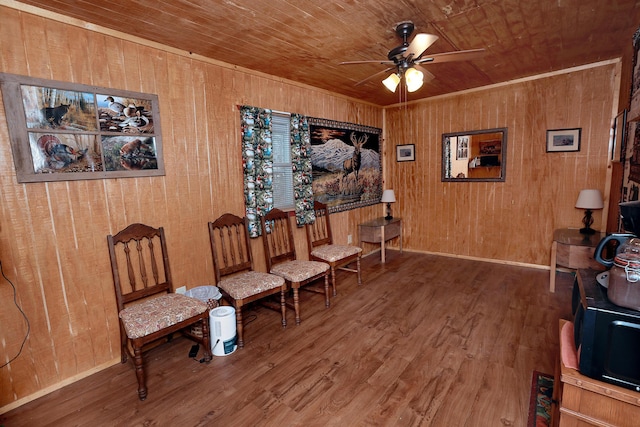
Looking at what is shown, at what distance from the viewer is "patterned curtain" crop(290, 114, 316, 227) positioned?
3.56 meters

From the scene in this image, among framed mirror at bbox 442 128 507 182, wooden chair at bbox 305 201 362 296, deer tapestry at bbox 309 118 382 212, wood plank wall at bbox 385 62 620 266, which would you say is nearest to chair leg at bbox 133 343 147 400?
wooden chair at bbox 305 201 362 296

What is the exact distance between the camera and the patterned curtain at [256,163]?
9.95 feet

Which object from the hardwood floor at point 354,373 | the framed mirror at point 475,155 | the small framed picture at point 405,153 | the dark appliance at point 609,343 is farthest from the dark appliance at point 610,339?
the small framed picture at point 405,153

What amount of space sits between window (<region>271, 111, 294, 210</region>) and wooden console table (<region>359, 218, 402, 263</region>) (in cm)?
148

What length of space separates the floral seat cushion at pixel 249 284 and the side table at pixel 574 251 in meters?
2.93

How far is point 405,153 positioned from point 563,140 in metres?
2.03

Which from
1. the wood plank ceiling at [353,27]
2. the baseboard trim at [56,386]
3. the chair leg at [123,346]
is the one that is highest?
the wood plank ceiling at [353,27]

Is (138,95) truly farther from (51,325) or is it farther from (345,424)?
(345,424)

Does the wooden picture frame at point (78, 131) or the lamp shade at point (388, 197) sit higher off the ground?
the wooden picture frame at point (78, 131)

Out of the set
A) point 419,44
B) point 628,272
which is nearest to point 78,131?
point 419,44

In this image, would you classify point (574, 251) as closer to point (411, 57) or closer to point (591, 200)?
point (591, 200)

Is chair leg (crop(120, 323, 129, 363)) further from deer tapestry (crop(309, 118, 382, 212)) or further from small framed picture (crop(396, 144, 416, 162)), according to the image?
small framed picture (crop(396, 144, 416, 162))

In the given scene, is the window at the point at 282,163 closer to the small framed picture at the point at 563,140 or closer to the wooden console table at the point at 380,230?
the wooden console table at the point at 380,230

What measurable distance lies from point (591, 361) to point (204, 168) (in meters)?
2.80
